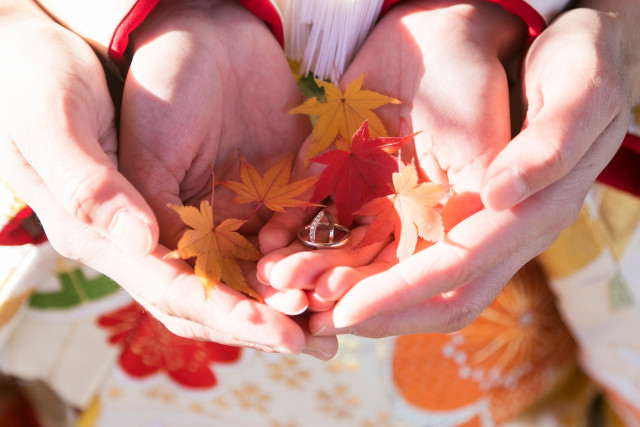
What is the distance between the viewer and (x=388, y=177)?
0.81 meters

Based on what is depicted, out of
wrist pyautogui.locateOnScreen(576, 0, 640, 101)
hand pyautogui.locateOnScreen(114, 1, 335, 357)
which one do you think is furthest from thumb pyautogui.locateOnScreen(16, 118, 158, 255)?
wrist pyautogui.locateOnScreen(576, 0, 640, 101)

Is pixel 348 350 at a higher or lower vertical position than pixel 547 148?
lower

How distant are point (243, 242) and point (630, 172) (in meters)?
0.74

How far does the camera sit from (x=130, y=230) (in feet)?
2.05

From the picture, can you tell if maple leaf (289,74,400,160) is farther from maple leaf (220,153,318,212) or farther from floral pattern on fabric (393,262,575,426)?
floral pattern on fabric (393,262,575,426)

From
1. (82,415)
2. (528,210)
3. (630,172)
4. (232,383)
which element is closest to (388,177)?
(528,210)

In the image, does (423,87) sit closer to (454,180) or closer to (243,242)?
(454,180)

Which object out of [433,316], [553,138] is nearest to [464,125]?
[553,138]

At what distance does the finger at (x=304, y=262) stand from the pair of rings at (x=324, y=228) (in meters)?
0.01

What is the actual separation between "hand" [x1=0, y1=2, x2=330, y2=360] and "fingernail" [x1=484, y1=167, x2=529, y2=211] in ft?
0.93

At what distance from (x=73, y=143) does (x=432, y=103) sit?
534mm

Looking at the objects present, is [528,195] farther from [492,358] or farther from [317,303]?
[492,358]

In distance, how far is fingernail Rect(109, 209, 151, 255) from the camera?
62 cm

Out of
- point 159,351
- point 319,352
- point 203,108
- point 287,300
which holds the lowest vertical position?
point 159,351
